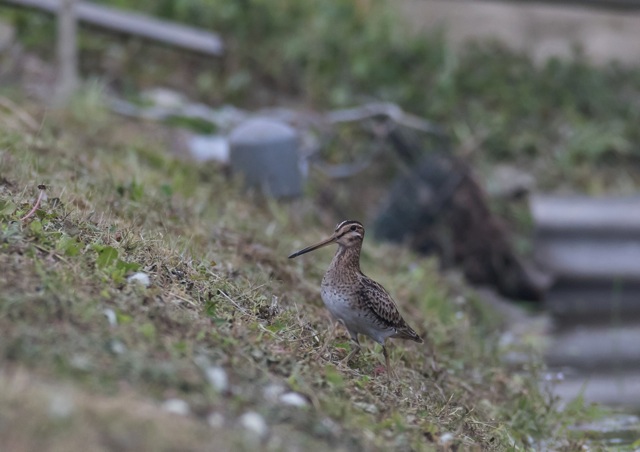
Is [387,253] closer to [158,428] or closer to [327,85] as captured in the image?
[327,85]

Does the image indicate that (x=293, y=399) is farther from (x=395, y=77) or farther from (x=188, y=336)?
(x=395, y=77)

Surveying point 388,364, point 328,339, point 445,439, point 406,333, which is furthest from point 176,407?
point 406,333

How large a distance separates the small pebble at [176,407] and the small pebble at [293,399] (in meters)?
0.47

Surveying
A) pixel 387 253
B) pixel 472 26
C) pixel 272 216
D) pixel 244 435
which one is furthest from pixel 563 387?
pixel 472 26

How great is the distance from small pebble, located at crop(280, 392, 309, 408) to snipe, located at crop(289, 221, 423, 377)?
38.9 inches

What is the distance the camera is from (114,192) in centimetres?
664

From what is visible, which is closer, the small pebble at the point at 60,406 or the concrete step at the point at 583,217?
the small pebble at the point at 60,406

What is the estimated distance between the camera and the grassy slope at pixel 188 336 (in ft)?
11.1

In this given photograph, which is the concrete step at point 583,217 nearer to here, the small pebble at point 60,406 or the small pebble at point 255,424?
the small pebble at point 255,424

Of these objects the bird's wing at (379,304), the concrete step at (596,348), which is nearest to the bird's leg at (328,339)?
the bird's wing at (379,304)

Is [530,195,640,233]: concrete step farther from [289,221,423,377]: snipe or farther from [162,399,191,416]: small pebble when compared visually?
[162,399,191,416]: small pebble

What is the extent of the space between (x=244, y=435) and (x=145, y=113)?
23.0 ft

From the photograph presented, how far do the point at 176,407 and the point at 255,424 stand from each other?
0.85 feet

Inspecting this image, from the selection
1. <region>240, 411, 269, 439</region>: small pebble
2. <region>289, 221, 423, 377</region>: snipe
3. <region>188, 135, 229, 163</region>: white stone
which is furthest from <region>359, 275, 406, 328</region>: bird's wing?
<region>188, 135, 229, 163</region>: white stone
